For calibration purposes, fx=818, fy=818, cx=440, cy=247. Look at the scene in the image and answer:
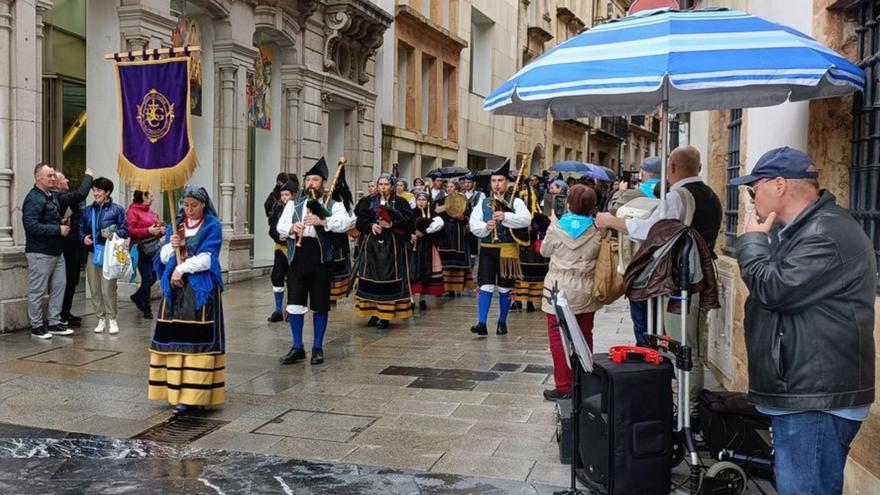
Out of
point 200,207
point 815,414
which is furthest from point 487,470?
point 200,207

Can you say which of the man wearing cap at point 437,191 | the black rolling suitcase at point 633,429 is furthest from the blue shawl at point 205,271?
the man wearing cap at point 437,191

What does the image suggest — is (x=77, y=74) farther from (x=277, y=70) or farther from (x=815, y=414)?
(x=815, y=414)

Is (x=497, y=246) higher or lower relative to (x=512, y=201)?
lower

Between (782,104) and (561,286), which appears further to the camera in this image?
(561,286)

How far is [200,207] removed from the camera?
628 centimetres

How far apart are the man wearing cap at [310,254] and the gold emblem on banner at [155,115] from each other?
1.95m

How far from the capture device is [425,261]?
12.6 meters

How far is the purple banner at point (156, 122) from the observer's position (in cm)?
627

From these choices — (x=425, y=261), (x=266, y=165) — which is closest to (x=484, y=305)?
(x=425, y=261)

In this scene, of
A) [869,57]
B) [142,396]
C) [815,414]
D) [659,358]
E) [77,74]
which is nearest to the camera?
[815,414]

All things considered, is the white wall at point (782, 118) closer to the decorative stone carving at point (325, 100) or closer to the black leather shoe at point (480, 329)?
the black leather shoe at point (480, 329)

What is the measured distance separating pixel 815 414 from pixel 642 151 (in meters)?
56.6

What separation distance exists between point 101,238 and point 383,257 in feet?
10.8

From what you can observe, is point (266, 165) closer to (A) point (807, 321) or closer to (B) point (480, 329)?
(B) point (480, 329)
